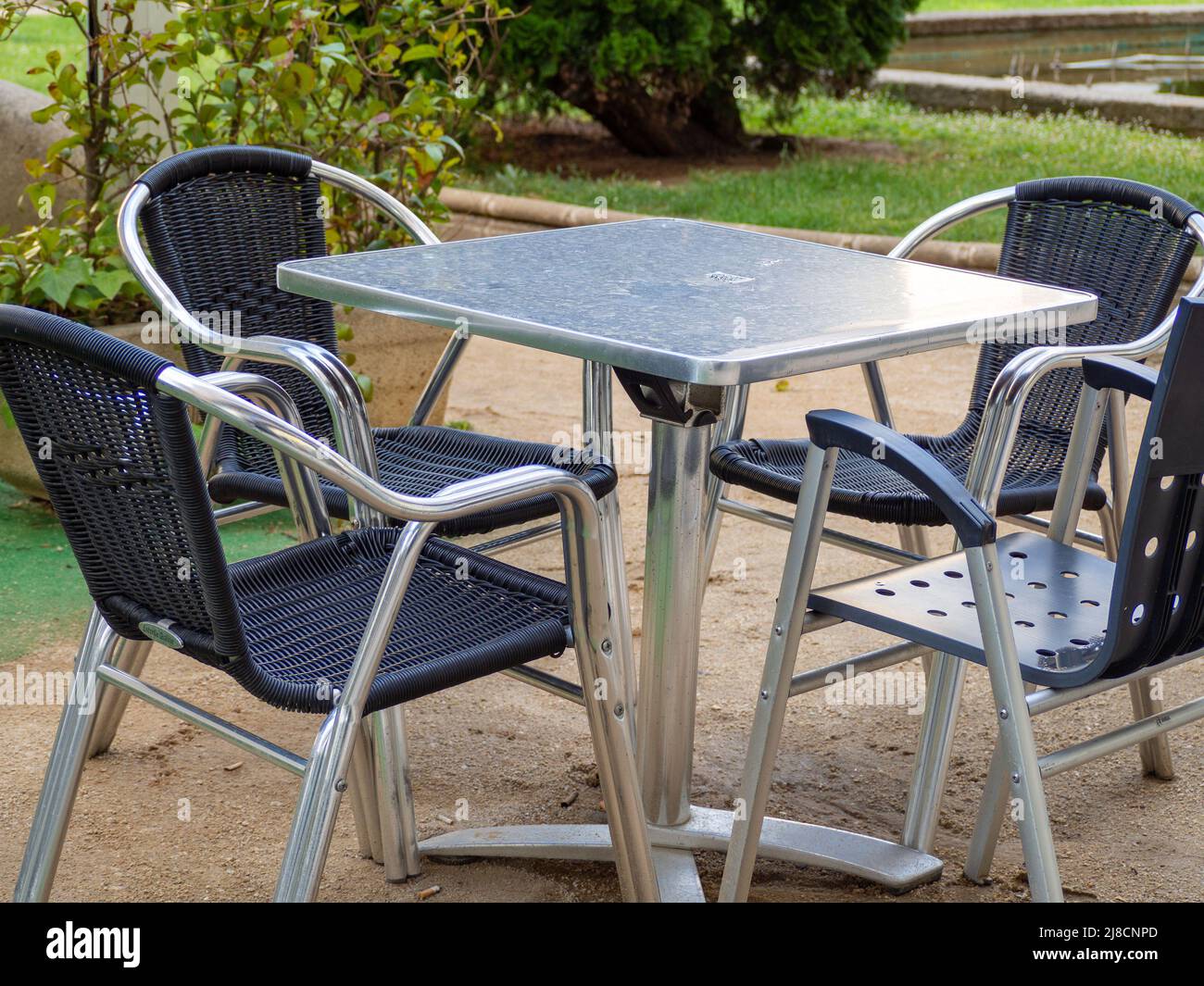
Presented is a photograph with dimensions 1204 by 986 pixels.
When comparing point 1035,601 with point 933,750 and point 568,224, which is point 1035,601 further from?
point 568,224

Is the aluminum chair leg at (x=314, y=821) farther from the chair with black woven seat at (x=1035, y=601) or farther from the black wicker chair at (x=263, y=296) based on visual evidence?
the black wicker chair at (x=263, y=296)

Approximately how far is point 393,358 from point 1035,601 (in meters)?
2.48

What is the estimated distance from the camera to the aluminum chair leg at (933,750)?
7.66 ft

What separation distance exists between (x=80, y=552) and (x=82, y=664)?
198 mm

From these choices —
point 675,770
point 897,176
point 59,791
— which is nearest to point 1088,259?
point 675,770

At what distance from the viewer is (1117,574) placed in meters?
1.74

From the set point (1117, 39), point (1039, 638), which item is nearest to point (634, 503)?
point (1039, 638)

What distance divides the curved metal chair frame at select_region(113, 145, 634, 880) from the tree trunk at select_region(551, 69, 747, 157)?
17.6 feet

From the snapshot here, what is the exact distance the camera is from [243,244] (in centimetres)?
282

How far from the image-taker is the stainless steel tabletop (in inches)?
74.6

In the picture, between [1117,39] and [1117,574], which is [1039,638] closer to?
[1117,574]

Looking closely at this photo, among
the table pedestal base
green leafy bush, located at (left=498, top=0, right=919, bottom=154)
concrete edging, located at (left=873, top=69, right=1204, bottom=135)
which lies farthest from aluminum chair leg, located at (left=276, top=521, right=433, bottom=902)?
concrete edging, located at (left=873, top=69, right=1204, bottom=135)

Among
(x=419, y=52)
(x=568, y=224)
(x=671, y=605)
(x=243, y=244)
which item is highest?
(x=419, y=52)
